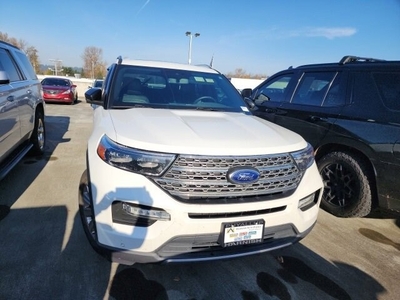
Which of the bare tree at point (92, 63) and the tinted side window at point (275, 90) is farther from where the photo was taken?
the bare tree at point (92, 63)

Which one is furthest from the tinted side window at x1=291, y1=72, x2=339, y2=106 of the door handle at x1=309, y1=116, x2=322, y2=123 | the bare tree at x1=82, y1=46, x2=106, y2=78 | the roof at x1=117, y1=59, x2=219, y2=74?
the bare tree at x1=82, y1=46, x2=106, y2=78

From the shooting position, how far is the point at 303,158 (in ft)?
7.34

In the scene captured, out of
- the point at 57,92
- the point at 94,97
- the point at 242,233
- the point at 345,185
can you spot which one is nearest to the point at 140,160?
the point at 242,233

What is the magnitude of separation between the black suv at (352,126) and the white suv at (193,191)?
126 centimetres

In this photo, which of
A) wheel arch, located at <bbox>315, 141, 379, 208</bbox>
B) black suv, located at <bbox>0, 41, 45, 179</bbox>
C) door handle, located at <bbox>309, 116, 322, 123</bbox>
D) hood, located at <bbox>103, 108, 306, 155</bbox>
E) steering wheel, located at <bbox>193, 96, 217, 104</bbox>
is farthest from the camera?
door handle, located at <bbox>309, 116, 322, 123</bbox>

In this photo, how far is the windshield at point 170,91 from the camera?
3090 millimetres

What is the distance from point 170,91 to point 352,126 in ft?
7.53

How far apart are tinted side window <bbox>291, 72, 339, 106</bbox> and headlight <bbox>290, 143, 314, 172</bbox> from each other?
1.94 metres

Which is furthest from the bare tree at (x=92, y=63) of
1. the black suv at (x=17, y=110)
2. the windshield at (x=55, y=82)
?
the black suv at (x=17, y=110)

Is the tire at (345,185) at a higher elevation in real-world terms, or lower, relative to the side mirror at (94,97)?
lower

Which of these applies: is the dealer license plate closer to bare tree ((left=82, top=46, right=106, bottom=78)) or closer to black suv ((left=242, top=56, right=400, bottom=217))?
black suv ((left=242, top=56, right=400, bottom=217))

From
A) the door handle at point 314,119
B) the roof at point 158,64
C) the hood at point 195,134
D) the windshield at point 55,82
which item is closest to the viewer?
the hood at point 195,134

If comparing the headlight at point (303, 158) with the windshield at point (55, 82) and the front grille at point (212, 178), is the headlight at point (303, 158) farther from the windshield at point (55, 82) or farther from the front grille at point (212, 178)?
the windshield at point (55, 82)

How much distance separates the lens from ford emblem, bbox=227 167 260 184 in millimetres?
1866
